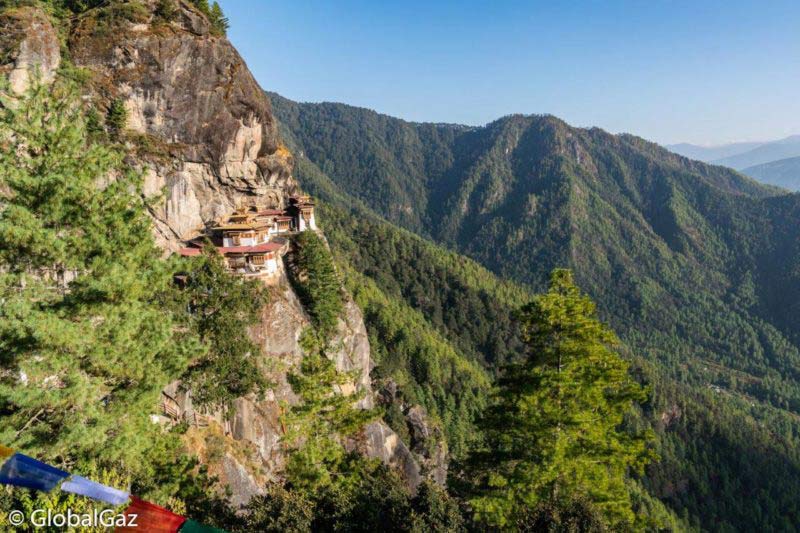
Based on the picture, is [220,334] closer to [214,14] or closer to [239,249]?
[239,249]

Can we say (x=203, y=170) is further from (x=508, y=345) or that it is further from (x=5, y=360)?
(x=508, y=345)

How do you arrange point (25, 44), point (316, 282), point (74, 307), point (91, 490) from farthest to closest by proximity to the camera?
point (316, 282)
point (25, 44)
point (74, 307)
point (91, 490)

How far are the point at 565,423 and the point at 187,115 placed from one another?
38.9 metres

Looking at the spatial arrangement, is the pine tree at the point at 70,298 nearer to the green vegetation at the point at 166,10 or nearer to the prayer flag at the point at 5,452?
the prayer flag at the point at 5,452

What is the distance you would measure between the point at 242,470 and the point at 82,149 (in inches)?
655

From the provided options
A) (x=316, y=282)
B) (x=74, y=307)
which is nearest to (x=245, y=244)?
(x=316, y=282)

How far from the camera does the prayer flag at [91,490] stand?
601 centimetres

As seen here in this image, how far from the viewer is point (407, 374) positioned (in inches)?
3290

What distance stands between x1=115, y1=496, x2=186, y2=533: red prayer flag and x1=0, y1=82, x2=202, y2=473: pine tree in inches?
154

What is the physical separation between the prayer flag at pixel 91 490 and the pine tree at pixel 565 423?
9762 millimetres

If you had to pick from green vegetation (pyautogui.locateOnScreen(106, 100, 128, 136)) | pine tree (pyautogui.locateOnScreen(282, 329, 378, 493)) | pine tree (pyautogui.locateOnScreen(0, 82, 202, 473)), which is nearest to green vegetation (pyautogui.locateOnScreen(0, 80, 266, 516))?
pine tree (pyautogui.locateOnScreen(0, 82, 202, 473))

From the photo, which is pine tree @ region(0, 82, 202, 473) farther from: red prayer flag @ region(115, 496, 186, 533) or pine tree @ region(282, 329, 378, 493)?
pine tree @ region(282, 329, 378, 493)

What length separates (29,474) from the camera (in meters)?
5.75

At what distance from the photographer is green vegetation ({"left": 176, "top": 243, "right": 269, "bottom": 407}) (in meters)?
23.8
